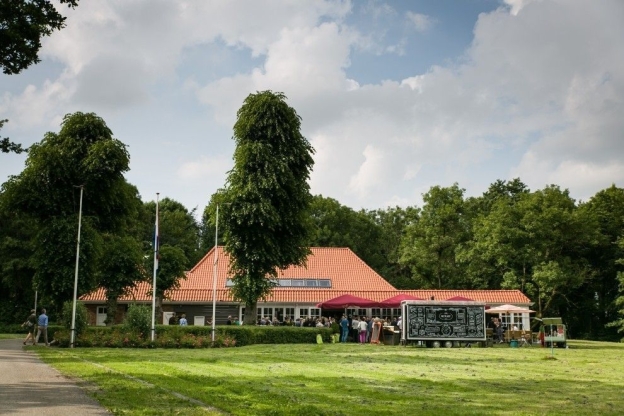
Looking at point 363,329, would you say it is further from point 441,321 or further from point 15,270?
point 15,270

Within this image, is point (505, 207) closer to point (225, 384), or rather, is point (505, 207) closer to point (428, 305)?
point (428, 305)

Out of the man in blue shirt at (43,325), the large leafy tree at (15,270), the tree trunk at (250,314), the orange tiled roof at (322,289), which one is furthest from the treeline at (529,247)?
the man in blue shirt at (43,325)

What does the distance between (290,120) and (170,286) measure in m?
13.2

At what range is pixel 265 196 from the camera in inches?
1710

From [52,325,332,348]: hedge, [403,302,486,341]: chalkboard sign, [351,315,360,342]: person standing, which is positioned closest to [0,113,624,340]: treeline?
[52,325,332,348]: hedge

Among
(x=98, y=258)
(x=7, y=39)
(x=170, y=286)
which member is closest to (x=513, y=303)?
(x=170, y=286)

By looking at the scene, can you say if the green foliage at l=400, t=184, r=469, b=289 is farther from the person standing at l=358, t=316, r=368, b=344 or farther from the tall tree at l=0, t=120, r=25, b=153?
the tall tree at l=0, t=120, r=25, b=153

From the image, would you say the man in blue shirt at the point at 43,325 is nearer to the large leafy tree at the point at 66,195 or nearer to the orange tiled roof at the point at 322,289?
the large leafy tree at the point at 66,195

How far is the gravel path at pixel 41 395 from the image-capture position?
417 inches

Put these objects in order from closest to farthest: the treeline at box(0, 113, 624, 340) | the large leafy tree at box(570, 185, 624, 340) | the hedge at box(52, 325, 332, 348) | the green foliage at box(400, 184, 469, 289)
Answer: the hedge at box(52, 325, 332, 348), the treeline at box(0, 113, 624, 340), the large leafy tree at box(570, 185, 624, 340), the green foliage at box(400, 184, 469, 289)

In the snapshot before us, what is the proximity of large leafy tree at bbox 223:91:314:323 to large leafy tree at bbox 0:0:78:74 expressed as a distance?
24.7 meters

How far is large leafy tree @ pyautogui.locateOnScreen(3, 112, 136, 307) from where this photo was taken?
38.1 metres

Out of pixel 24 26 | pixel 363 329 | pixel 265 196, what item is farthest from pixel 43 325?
pixel 24 26

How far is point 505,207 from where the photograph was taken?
209ft
